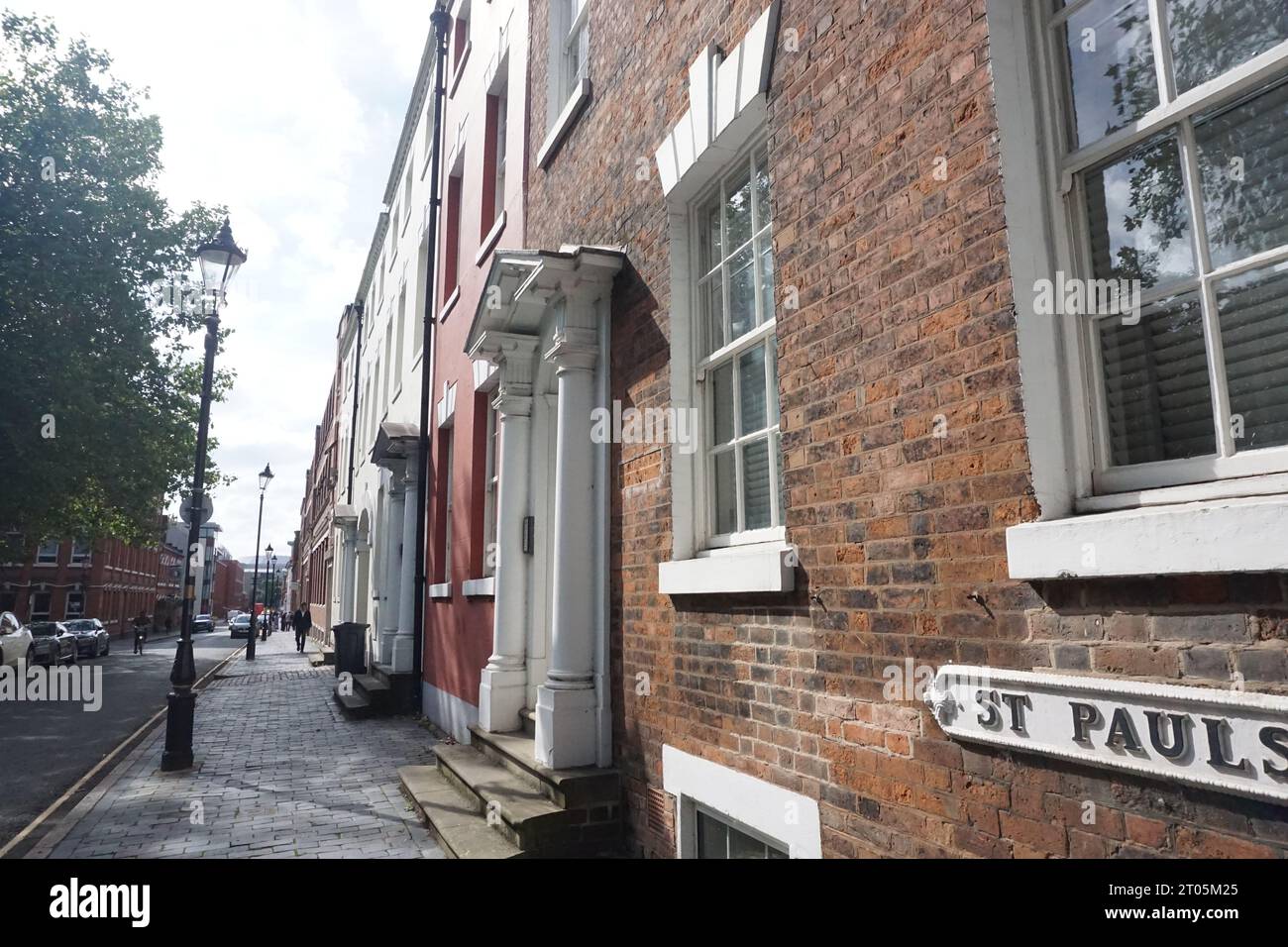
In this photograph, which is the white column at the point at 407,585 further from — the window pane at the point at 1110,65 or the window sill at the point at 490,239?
the window pane at the point at 1110,65

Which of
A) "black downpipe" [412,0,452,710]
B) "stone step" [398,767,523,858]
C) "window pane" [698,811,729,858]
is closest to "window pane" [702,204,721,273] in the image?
"window pane" [698,811,729,858]

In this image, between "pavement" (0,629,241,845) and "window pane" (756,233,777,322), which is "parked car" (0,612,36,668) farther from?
"window pane" (756,233,777,322)

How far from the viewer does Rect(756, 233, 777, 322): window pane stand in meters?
4.05

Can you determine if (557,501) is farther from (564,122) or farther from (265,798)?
(265,798)

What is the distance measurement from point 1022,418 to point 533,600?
5.17m

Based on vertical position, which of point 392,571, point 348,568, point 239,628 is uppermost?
point 348,568

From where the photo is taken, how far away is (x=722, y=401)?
14.7 ft

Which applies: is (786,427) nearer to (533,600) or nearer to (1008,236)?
(1008,236)

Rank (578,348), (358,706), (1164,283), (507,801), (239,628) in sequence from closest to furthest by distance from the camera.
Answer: (1164,283)
(507,801)
(578,348)
(358,706)
(239,628)

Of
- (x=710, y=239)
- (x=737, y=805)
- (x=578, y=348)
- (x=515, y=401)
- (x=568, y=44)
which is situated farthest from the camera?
(x=568, y=44)

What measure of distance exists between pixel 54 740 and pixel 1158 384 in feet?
44.5

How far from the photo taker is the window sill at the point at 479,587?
26.2 feet

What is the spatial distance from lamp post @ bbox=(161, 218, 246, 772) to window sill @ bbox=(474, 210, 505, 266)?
2.87 m

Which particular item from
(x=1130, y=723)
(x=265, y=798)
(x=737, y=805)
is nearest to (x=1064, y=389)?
(x=1130, y=723)
